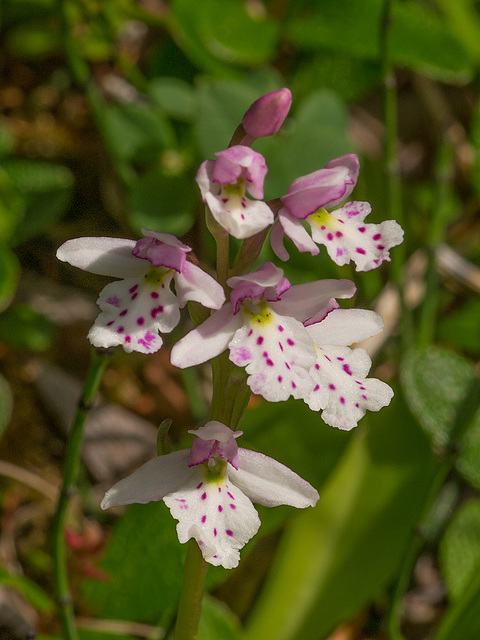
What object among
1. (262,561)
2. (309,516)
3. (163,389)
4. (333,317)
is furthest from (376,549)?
(163,389)

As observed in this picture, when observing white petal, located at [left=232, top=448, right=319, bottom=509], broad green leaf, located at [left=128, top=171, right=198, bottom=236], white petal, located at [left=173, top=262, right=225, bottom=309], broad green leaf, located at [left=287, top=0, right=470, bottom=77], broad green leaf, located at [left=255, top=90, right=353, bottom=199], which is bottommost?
broad green leaf, located at [left=128, top=171, right=198, bottom=236]

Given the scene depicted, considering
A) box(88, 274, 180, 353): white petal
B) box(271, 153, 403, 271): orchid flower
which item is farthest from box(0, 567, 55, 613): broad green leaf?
box(271, 153, 403, 271): orchid flower

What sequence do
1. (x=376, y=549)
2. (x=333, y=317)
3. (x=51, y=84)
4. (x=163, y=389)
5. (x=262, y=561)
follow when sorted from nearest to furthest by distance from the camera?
(x=333, y=317), (x=376, y=549), (x=262, y=561), (x=163, y=389), (x=51, y=84)

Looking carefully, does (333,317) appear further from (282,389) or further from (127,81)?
(127,81)

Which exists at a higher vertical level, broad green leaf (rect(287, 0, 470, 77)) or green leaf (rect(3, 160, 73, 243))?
broad green leaf (rect(287, 0, 470, 77))

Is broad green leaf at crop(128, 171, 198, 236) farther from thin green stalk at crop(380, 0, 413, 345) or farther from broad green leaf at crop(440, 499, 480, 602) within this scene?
broad green leaf at crop(440, 499, 480, 602)

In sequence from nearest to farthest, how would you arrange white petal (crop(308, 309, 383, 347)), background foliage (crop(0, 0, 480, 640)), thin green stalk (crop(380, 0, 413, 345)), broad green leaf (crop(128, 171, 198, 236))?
white petal (crop(308, 309, 383, 347)), background foliage (crop(0, 0, 480, 640)), thin green stalk (crop(380, 0, 413, 345)), broad green leaf (crop(128, 171, 198, 236))

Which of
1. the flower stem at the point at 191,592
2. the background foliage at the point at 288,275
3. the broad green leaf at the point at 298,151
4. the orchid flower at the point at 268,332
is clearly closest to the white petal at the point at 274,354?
the orchid flower at the point at 268,332
